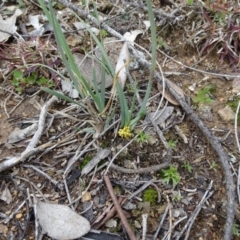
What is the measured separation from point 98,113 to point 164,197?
1.28 feet

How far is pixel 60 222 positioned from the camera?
4.00ft

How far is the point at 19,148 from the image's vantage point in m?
1.38

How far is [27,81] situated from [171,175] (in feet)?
2.31

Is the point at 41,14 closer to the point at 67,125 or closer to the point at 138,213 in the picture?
the point at 67,125

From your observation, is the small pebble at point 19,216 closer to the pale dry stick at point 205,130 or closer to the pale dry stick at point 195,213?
the pale dry stick at point 195,213

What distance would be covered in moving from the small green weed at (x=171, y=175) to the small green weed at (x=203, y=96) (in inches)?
13.6

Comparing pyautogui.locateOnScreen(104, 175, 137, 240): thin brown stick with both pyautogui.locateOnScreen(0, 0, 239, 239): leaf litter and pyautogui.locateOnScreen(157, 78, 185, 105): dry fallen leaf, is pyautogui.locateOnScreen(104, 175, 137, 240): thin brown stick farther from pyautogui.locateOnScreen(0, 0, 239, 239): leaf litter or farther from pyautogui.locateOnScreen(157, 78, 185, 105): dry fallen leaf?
pyautogui.locateOnScreen(157, 78, 185, 105): dry fallen leaf

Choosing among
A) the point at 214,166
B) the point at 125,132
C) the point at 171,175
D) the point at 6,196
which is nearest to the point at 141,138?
the point at 125,132

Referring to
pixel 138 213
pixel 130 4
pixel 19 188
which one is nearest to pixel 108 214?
pixel 138 213

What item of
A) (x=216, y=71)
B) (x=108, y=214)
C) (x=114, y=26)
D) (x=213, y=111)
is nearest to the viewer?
(x=108, y=214)

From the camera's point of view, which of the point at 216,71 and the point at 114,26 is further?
the point at 114,26

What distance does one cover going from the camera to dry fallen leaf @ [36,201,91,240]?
1.19 m

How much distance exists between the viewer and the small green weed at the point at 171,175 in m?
1.29

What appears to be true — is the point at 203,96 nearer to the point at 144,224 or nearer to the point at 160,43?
the point at 160,43
